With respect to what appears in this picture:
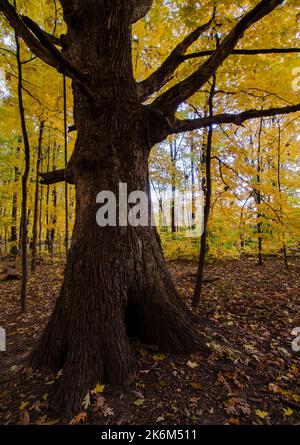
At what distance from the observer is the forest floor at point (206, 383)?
2256 millimetres

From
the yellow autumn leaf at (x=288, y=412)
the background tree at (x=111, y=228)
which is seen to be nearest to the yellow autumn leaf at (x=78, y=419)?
the background tree at (x=111, y=228)

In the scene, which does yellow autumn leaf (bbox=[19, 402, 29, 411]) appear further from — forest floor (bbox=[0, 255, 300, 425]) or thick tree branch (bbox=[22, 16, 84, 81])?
thick tree branch (bbox=[22, 16, 84, 81])

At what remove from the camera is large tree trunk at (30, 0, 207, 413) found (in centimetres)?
270

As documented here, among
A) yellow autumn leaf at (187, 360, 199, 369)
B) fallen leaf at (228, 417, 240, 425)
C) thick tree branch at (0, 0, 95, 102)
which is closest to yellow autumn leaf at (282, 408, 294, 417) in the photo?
fallen leaf at (228, 417, 240, 425)

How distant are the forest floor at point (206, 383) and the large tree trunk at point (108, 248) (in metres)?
0.21

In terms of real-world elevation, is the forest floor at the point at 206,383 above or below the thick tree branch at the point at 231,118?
below

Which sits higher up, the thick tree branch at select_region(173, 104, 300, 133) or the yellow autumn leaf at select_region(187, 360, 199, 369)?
the thick tree branch at select_region(173, 104, 300, 133)

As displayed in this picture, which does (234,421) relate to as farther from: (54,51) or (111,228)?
(54,51)

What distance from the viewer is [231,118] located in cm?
316

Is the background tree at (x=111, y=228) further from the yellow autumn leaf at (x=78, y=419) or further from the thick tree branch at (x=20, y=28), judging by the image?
the yellow autumn leaf at (x=78, y=419)

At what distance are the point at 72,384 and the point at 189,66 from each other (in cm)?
567

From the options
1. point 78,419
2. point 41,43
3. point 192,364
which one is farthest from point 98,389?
point 41,43

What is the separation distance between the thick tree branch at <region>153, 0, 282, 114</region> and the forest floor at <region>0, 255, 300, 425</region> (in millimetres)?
3323

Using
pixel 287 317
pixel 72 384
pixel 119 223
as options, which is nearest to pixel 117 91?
pixel 119 223
